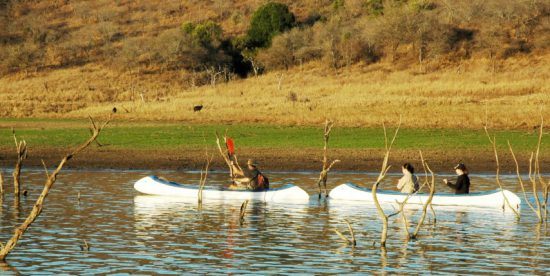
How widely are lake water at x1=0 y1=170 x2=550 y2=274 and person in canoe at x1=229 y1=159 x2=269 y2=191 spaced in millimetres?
755

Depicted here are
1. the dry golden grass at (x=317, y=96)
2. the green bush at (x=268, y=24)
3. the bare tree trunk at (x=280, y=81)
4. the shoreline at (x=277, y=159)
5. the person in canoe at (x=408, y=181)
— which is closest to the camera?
the person in canoe at (x=408, y=181)

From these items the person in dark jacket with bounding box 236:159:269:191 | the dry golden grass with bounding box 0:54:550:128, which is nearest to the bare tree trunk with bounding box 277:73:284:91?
the dry golden grass with bounding box 0:54:550:128

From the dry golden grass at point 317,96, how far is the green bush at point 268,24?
8.43m

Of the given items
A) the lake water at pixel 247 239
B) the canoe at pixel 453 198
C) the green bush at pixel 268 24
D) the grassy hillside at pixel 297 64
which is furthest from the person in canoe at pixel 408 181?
the green bush at pixel 268 24

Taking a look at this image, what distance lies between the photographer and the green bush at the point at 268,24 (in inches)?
3548

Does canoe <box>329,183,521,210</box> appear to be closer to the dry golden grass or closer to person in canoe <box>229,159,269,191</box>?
person in canoe <box>229,159,269,191</box>

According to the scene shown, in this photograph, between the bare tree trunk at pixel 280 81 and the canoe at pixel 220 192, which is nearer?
the canoe at pixel 220 192

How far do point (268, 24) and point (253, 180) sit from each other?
63119 mm

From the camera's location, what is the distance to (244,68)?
286ft

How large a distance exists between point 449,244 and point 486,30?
64.1m

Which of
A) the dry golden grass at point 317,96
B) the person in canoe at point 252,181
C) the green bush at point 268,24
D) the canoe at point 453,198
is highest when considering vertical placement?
the green bush at point 268,24

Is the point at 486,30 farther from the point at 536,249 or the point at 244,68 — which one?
the point at 536,249

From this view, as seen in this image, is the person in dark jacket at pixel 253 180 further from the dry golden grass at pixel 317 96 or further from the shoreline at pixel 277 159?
the dry golden grass at pixel 317 96

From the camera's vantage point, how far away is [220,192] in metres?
29.2
